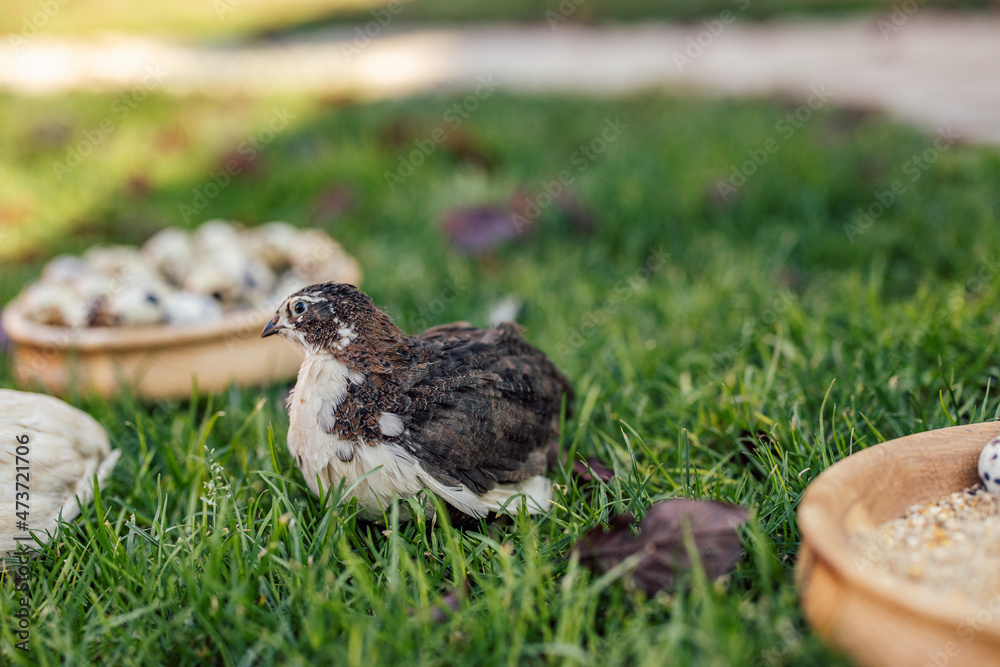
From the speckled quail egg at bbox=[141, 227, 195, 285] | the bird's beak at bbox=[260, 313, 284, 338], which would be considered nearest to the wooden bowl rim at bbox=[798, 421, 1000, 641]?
the bird's beak at bbox=[260, 313, 284, 338]

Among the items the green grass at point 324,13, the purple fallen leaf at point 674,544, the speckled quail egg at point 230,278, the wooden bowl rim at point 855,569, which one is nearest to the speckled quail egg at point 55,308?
the speckled quail egg at point 230,278

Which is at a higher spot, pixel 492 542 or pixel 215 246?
pixel 215 246

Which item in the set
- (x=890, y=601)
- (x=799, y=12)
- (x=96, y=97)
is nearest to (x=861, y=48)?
(x=799, y=12)

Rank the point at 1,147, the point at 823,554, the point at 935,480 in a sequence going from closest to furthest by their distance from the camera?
1. the point at 823,554
2. the point at 935,480
3. the point at 1,147

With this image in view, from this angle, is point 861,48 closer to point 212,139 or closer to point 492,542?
point 212,139

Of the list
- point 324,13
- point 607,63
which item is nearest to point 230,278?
point 607,63

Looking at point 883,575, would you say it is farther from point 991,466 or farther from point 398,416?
point 398,416
